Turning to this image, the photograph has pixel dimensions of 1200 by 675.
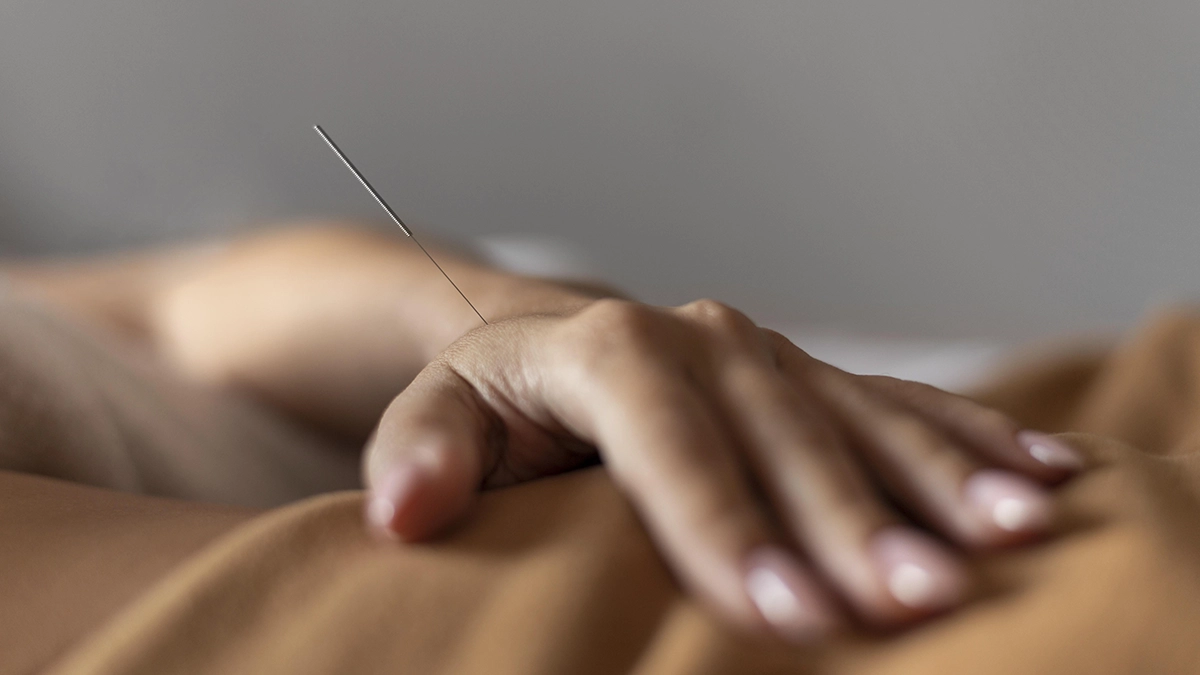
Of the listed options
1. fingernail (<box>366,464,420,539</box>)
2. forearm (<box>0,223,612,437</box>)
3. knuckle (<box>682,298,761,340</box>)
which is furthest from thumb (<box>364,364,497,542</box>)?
forearm (<box>0,223,612,437</box>)

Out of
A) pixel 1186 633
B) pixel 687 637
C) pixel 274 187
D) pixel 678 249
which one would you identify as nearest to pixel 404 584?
pixel 687 637

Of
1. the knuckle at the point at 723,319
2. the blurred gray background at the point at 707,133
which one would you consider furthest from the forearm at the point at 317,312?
the blurred gray background at the point at 707,133

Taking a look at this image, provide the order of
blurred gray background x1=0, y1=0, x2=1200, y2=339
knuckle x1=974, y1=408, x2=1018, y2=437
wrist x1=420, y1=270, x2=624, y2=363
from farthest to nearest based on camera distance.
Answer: blurred gray background x1=0, y1=0, x2=1200, y2=339, wrist x1=420, y1=270, x2=624, y2=363, knuckle x1=974, y1=408, x2=1018, y2=437

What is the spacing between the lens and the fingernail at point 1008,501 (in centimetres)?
34

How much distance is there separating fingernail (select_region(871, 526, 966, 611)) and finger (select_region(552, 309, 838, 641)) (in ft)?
0.08

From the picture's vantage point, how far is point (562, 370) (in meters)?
0.42

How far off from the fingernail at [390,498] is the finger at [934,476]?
200 mm

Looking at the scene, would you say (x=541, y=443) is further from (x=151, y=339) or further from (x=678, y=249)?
(x=678, y=249)

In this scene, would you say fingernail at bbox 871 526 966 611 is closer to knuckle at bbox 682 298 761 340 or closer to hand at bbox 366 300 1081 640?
hand at bbox 366 300 1081 640

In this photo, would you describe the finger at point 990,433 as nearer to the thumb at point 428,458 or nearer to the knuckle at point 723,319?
the knuckle at point 723,319

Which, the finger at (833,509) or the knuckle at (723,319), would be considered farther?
the knuckle at (723,319)

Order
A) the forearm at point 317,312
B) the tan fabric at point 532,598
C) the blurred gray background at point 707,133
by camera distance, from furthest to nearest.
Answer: the blurred gray background at point 707,133 → the forearm at point 317,312 → the tan fabric at point 532,598

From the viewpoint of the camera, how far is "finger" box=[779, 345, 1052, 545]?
1.15 feet

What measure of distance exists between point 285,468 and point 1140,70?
1584 mm
